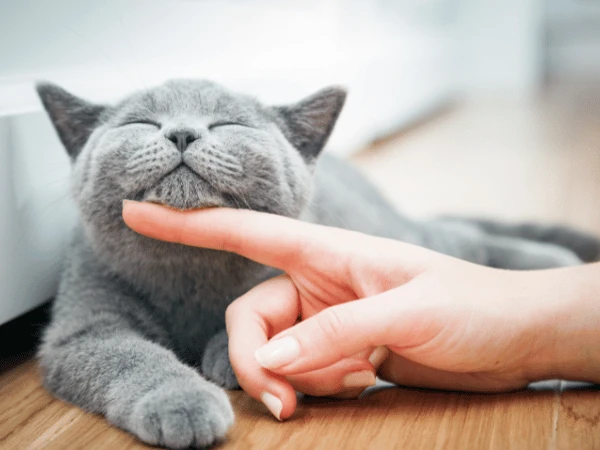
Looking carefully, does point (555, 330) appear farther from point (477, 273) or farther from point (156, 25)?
Result: point (156, 25)

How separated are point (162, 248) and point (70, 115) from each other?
0.90 feet

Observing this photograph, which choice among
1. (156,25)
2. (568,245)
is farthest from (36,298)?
(568,245)

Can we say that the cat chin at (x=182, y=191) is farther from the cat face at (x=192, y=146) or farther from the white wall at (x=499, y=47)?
the white wall at (x=499, y=47)

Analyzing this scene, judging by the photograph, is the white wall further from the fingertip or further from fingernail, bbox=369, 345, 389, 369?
the fingertip

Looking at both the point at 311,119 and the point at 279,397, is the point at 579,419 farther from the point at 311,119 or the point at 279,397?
the point at 311,119

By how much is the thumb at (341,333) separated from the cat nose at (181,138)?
0.29m

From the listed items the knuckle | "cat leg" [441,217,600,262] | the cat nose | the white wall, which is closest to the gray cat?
the cat nose

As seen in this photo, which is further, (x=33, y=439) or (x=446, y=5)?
(x=446, y=5)

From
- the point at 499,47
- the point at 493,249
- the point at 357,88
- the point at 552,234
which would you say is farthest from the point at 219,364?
the point at 499,47

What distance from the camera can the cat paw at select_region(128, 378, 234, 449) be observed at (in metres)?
0.72

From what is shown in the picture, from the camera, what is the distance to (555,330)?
0.82 meters

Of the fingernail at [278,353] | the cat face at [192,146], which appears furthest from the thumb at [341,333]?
the cat face at [192,146]

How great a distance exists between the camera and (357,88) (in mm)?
2332

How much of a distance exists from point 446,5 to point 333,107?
11.2 feet
